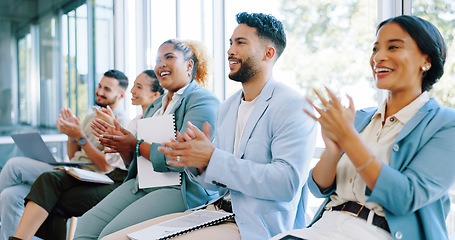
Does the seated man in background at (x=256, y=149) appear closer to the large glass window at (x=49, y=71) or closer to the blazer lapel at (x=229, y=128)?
the blazer lapel at (x=229, y=128)

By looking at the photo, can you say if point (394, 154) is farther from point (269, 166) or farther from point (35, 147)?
point (35, 147)

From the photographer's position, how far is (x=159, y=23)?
14.9 ft

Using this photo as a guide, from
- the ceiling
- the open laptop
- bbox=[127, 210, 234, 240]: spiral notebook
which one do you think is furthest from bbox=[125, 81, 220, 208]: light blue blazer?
the ceiling

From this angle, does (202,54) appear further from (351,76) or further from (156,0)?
(156,0)

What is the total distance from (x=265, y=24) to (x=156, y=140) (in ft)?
2.69

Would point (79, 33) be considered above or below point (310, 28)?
above

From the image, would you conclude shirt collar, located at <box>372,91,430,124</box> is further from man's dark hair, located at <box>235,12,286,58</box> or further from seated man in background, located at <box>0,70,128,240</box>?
seated man in background, located at <box>0,70,128,240</box>

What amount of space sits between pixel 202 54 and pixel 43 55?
13.4ft

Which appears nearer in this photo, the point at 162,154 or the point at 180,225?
the point at 180,225

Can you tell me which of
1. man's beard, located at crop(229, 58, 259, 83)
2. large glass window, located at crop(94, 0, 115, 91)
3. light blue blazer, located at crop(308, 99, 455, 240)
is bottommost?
light blue blazer, located at crop(308, 99, 455, 240)

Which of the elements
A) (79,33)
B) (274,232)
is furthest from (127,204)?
(79,33)

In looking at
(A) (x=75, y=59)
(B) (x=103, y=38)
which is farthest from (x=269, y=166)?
(A) (x=75, y=59)

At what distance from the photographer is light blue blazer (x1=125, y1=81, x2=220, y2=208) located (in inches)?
82.0

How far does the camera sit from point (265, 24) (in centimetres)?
194
